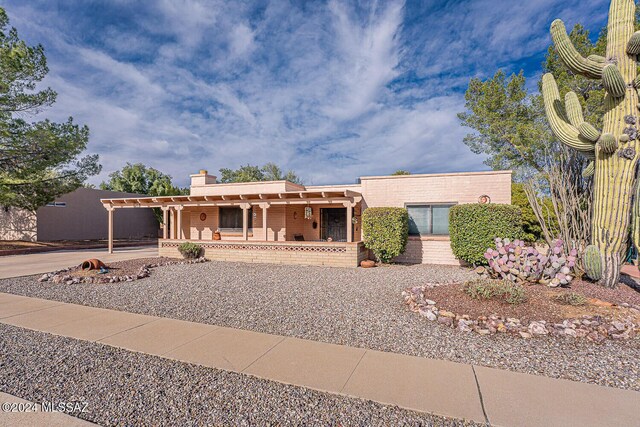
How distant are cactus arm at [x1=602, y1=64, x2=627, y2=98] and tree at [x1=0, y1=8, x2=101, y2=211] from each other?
21338 millimetres

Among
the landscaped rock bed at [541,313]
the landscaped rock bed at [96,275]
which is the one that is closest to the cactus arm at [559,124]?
the landscaped rock bed at [541,313]

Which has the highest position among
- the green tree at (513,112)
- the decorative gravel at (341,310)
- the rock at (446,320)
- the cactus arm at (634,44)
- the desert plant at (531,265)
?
the green tree at (513,112)

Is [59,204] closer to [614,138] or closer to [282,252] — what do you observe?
[282,252]

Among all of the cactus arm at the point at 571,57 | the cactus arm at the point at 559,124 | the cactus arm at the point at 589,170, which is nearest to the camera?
the cactus arm at the point at 571,57

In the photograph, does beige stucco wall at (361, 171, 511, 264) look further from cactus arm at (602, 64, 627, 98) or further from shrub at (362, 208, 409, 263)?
cactus arm at (602, 64, 627, 98)

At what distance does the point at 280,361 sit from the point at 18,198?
20914 mm

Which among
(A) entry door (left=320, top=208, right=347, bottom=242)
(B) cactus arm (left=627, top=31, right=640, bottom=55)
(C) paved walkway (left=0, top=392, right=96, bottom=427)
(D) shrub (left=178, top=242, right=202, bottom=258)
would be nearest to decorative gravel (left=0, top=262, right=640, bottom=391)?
(C) paved walkway (left=0, top=392, right=96, bottom=427)

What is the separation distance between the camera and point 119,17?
10945mm

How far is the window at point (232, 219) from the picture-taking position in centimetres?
1609

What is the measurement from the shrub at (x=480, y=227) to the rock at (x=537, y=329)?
6.15m

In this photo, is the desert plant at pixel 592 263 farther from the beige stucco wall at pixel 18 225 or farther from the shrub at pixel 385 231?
the beige stucco wall at pixel 18 225

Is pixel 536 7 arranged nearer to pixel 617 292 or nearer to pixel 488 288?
pixel 617 292

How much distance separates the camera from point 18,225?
65.7 feet

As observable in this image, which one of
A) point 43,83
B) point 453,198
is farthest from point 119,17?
point 453,198
